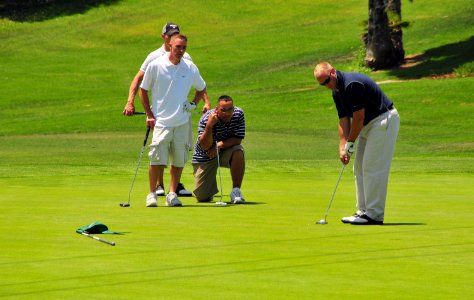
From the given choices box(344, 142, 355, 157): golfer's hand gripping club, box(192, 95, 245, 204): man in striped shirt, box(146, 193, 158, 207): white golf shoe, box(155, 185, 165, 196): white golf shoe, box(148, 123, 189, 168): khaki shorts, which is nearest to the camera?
box(344, 142, 355, 157): golfer's hand gripping club

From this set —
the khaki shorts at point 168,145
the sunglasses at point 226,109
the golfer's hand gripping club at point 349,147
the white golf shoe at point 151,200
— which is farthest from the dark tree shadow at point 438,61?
the golfer's hand gripping club at point 349,147

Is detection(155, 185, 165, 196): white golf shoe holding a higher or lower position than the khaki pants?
lower

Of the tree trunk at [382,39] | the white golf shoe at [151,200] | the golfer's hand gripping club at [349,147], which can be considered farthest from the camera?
the tree trunk at [382,39]

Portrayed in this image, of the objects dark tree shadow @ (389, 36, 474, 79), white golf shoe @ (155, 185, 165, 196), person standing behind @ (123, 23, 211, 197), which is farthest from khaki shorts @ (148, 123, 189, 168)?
dark tree shadow @ (389, 36, 474, 79)

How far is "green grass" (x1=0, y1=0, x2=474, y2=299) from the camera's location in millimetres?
8891

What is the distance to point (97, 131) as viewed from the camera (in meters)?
37.9

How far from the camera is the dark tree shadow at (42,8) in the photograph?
73312 millimetres

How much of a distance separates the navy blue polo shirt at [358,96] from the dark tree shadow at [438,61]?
111 ft

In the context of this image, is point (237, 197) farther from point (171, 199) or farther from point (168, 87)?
point (168, 87)

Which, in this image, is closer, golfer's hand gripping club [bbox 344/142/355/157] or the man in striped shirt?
golfer's hand gripping club [bbox 344/142/355/157]

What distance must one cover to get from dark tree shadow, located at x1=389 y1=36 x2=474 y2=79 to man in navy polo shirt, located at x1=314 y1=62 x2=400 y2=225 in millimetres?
33679

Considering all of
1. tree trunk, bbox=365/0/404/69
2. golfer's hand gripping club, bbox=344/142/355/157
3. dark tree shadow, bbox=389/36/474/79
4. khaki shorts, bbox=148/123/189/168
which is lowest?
dark tree shadow, bbox=389/36/474/79

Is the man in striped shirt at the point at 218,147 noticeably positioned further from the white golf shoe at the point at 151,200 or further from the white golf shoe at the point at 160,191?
the white golf shoe at the point at 151,200

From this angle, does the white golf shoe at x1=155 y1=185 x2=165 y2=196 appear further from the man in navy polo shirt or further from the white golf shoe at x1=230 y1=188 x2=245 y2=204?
the man in navy polo shirt
